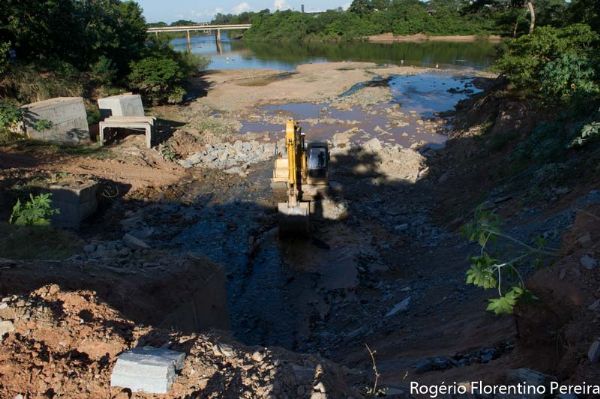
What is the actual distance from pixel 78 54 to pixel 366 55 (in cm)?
3865

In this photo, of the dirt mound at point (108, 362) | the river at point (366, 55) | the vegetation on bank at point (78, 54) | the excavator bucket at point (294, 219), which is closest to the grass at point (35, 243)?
the dirt mound at point (108, 362)

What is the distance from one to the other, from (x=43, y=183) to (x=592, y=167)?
13248 mm

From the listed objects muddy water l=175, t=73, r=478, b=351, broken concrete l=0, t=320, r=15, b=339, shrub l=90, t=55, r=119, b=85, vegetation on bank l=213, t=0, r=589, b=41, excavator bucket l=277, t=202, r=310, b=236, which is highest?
vegetation on bank l=213, t=0, r=589, b=41

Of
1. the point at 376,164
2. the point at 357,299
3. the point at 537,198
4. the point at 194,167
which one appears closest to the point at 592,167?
the point at 537,198

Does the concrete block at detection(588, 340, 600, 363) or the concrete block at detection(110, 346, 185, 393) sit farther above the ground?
the concrete block at detection(110, 346, 185, 393)

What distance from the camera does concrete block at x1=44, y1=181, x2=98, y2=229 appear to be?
1302 centimetres

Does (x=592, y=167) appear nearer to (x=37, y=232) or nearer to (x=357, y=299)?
(x=357, y=299)

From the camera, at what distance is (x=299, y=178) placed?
493 inches

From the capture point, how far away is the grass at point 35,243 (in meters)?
7.98

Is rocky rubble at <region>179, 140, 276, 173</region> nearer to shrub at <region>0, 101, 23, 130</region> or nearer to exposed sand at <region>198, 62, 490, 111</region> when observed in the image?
shrub at <region>0, 101, 23, 130</region>

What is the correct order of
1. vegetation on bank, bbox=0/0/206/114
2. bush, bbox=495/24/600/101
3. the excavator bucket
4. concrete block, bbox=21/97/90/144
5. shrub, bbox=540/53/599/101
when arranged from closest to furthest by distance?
the excavator bucket < shrub, bbox=540/53/599/101 < bush, bbox=495/24/600/101 < concrete block, bbox=21/97/90/144 < vegetation on bank, bbox=0/0/206/114

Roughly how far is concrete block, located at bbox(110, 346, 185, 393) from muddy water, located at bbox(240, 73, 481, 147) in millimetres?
20116

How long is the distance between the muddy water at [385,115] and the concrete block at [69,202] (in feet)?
40.9

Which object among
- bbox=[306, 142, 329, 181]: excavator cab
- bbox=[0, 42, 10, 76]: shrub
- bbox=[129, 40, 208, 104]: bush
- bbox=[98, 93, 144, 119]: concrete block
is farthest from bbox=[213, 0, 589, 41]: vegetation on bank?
bbox=[306, 142, 329, 181]: excavator cab
